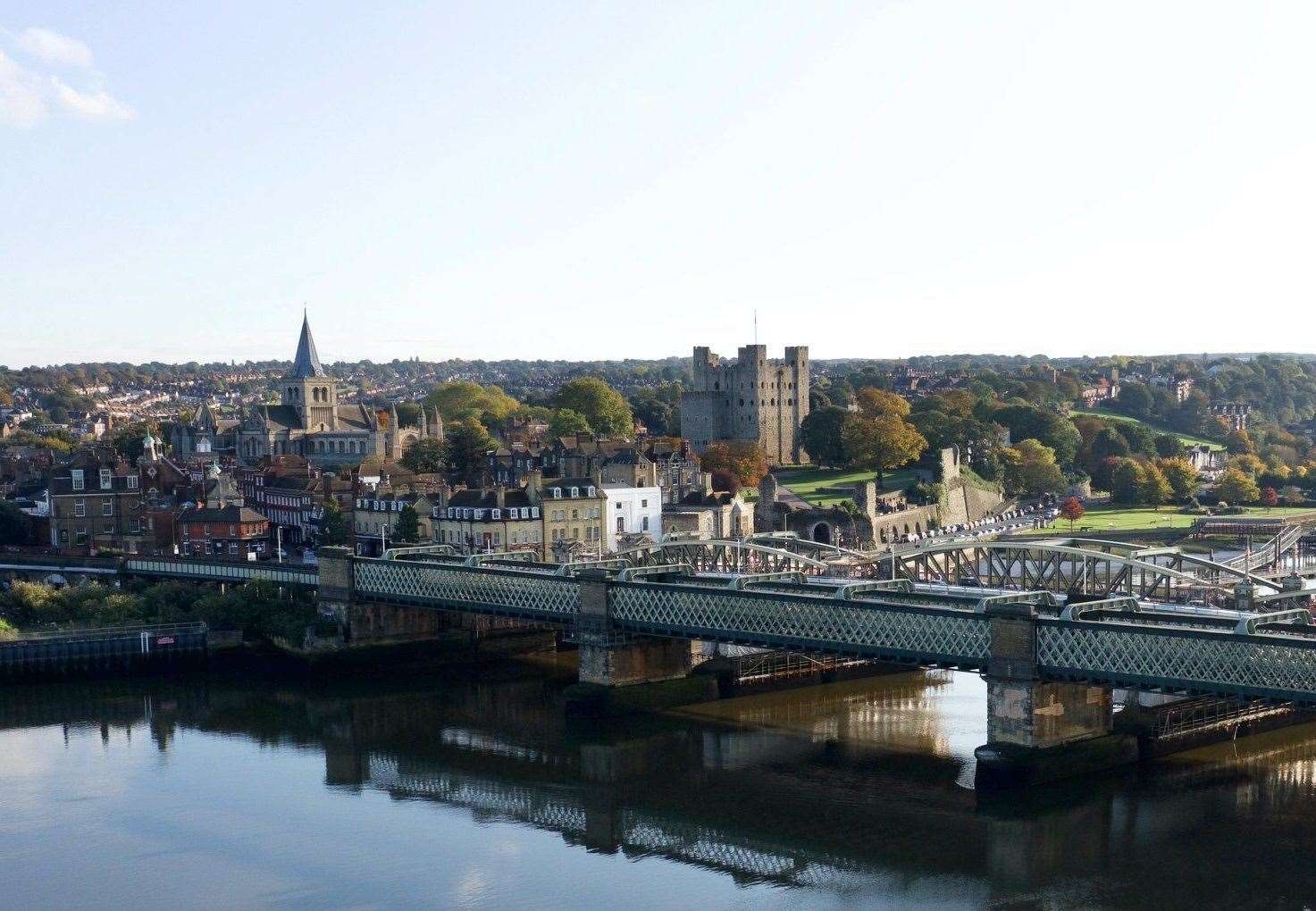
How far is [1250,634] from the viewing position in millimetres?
34250

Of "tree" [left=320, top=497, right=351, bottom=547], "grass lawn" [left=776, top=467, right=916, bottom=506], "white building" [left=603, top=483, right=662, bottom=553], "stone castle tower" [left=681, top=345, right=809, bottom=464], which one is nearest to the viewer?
"white building" [left=603, top=483, right=662, bottom=553]

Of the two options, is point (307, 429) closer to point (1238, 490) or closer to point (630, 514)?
point (630, 514)

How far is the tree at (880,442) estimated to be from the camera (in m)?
101

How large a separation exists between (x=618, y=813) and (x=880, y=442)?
66.0 meters

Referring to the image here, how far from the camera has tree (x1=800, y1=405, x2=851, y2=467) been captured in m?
105

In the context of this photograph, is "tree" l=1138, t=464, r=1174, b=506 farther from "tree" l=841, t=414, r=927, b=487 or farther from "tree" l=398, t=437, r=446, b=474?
"tree" l=398, t=437, r=446, b=474

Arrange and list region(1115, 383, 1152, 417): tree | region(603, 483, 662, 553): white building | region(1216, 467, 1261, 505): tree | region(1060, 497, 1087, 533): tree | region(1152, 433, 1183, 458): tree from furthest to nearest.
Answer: region(1115, 383, 1152, 417): tree
region(1152, 433, 1183, 458): tree
region(1216, 467, 1261, 505): tree
region(1060, 497, 1087, 533): tree
region(603, 483, 662, 553): white building

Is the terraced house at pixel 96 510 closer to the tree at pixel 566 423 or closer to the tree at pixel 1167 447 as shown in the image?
the tree at pixel 566 423

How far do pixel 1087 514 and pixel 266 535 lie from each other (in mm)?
52825

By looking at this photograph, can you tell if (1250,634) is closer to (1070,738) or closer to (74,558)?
(1070,738)

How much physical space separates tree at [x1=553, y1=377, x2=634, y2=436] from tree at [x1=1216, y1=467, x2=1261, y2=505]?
3969cm

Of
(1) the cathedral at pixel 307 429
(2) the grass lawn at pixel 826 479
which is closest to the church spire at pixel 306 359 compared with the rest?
(1) the cathedral at pixel 307 429

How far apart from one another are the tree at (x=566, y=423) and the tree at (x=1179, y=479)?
38.1 metres

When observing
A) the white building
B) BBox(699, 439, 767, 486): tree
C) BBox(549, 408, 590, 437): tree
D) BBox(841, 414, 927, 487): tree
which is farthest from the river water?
BBox(549, 408, 590, 437): tree
